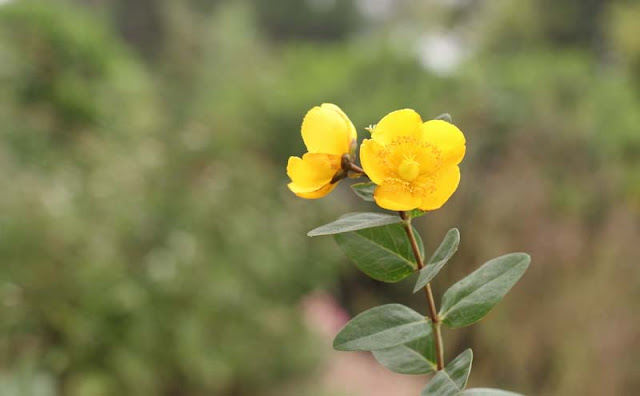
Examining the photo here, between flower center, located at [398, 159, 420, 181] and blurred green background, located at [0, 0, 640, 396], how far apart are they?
44.9 inches

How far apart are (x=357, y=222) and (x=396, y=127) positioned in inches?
2.1

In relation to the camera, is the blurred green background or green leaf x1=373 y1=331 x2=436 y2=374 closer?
green leaf x1=373 y1=331 x2=436 y2=374

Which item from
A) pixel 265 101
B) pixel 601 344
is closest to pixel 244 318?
pixel 601 344

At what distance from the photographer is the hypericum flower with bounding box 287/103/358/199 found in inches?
11.8

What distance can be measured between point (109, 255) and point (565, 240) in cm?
174

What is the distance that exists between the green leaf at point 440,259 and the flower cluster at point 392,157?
16 mm

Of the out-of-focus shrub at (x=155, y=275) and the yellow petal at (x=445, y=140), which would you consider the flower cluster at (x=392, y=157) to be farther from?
the out-of-focus shrub at (x=155, y=275)

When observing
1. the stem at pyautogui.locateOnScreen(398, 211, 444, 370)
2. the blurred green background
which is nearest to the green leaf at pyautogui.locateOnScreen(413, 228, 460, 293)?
the stem at pyautogui.locateOnScreen(398, 211, 444, 370)

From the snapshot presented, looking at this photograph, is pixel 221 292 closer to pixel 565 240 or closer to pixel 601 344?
pixel 601 344

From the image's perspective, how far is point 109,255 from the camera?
183 centimetres

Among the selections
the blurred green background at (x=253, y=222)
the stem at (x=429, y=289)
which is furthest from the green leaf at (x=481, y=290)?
the blurred green background at (x=253, y=222)

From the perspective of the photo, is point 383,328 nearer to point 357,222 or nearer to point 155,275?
point 357,222

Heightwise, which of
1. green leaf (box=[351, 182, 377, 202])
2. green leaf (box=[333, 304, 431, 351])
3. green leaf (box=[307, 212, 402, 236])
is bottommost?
green leaf (box=[333, 304, 431, 351])

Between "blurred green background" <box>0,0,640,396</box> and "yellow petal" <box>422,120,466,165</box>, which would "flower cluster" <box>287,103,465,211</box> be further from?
"blurred green background" <box>0,0,640,396</box>
